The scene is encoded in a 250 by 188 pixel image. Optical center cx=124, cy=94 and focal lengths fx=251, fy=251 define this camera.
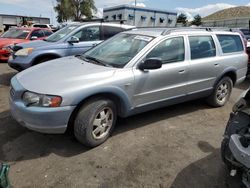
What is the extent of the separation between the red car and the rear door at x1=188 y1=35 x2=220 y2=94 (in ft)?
25.2

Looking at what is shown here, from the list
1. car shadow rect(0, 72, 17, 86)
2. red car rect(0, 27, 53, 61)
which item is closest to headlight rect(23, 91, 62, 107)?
car shadow rect(0, 72, 17, 86)

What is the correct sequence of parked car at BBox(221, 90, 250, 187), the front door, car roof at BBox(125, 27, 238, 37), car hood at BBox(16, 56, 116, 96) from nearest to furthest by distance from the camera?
parked car at BBox(221, 90, 250, 187)
car hood at BBox(16, 56, 116, 96)
the front door
car roof at BBox(125, 27, 238, 37)

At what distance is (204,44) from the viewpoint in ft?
16.4

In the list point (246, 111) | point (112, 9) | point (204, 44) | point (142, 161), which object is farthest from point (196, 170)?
point (112, 9)

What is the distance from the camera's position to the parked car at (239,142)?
228 centimetres

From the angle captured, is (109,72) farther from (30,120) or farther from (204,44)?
(204,44)

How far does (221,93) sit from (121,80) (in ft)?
9.25

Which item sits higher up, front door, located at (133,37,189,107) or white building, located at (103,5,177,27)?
white building, located at (103,5,177,27)

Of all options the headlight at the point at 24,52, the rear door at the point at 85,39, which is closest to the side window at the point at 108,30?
the rear door at the point at 85,39

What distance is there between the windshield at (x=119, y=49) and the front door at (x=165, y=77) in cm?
24

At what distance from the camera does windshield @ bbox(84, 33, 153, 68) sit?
158 inches

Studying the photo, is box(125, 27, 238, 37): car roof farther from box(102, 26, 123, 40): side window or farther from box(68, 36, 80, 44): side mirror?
box(102, 26, 123, 40): side window

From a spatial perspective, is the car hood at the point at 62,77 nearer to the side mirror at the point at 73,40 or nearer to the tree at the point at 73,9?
the side mirror at the point at 73,40

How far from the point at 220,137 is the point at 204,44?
75.0 inches
